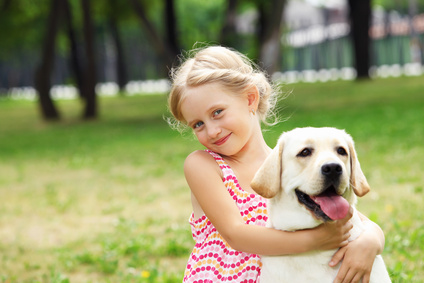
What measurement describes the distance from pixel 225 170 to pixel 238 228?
37 centimetres

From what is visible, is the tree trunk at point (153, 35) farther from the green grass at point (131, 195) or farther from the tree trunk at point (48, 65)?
the tree trunk at point (48, 65)

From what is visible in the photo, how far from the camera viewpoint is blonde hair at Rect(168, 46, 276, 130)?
3.56 m

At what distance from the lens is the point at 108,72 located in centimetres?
7012

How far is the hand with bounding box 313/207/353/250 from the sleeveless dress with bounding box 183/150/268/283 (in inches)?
19.3

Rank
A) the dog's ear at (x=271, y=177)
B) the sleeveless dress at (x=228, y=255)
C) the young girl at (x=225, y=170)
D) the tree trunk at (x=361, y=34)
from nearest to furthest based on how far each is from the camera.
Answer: the dog's ear at (x=271, y=177) < the young girl at (x=225, y=170) < the sleeveless dress at (x=228, y=255) < the tree trunk at (x=361, y=34)

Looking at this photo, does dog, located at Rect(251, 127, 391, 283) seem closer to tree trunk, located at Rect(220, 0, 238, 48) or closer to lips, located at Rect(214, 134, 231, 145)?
lips, located at Rect(214, 134, 231, 145)

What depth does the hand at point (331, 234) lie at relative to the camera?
299cm

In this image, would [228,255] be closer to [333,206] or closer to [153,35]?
[333,206]

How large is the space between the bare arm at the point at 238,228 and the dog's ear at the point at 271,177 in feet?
0.70

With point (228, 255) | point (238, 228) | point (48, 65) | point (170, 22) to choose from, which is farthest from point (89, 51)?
point (238, 228)

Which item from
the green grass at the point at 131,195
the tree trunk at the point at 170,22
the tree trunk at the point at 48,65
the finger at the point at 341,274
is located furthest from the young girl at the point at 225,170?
the tree trunk at the point at 170,22

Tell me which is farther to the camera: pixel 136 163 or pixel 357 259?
pixel 136 163

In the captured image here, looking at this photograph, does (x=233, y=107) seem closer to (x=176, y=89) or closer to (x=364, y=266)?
(x=176, y=89)

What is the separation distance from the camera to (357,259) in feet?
10.00
